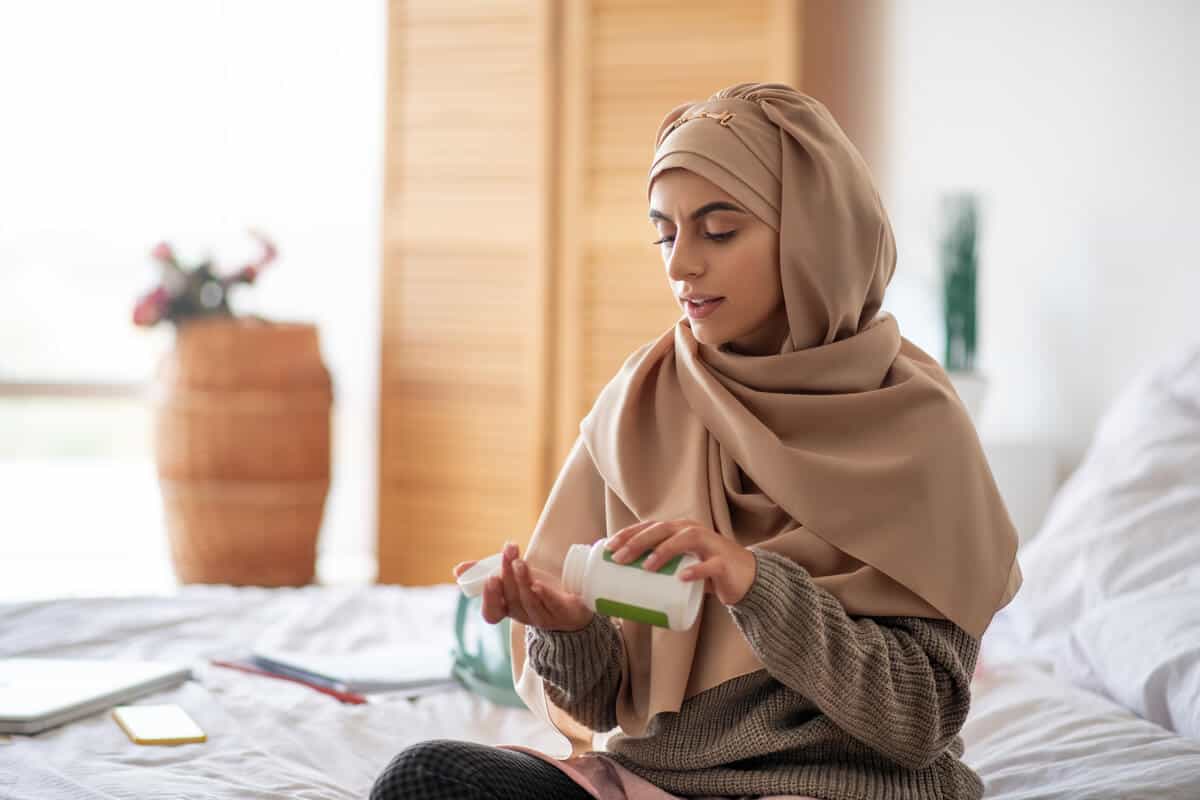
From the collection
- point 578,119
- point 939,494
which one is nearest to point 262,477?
point 578,119

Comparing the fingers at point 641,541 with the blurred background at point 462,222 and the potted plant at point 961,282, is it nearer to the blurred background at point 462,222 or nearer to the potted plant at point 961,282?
the blurred background at point 462,222

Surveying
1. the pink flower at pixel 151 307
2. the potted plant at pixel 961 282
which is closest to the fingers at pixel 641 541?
the potted plant at pixel 961 282

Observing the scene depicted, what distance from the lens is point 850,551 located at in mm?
1059

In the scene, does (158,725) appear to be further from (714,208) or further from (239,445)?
(239,445)

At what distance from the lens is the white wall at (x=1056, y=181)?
7.77 feet

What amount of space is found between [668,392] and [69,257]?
14.4ft

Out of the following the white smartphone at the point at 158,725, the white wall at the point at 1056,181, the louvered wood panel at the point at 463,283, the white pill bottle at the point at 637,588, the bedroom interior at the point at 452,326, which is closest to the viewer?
the white pill bottle at the point at 637,588

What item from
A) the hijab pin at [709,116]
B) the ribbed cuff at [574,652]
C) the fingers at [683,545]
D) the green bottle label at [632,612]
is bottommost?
the ribbed cuff at [574,652]

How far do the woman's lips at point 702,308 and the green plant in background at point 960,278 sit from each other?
1.64 metres

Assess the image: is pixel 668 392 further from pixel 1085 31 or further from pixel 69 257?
pixel 69 257

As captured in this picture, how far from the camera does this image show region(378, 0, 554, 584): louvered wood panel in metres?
3.45

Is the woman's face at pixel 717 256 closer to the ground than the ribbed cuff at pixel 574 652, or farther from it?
farther from it

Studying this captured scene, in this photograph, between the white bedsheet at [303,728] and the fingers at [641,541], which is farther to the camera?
the white bedsheet at [303,728]

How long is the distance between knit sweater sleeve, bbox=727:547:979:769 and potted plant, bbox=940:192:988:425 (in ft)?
5.49
